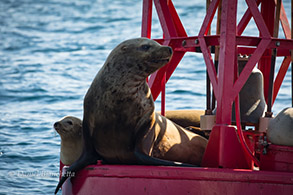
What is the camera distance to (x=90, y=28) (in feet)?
91.7

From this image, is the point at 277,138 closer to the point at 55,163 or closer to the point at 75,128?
the point at 75,128

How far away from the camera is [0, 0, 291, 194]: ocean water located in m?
11.0

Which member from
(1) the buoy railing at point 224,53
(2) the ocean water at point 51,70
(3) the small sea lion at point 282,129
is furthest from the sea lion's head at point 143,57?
(2) the ocean water at point 51,70

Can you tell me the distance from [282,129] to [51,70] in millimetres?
15798

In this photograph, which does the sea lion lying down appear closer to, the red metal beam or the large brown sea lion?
the large brown sea lion

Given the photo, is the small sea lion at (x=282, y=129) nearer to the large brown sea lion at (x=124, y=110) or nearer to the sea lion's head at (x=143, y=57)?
the large brown sea lion at (x=124, y=110)

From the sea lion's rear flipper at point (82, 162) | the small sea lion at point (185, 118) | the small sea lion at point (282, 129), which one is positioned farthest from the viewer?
the small sea lion at point (185, 118)

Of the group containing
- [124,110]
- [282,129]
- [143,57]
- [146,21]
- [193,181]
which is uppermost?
[146,21]

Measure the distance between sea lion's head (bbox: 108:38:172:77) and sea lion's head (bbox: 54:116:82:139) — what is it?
31.2 inches

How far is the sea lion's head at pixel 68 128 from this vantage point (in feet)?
19.9

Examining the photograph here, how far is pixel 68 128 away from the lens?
20.0 feet

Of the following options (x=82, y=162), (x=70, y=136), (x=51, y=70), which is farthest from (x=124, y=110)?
(x=51, y=70)

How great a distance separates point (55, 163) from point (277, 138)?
573cm

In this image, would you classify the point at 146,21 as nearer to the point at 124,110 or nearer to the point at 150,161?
the point at 124,110
